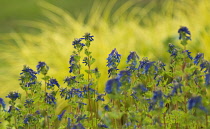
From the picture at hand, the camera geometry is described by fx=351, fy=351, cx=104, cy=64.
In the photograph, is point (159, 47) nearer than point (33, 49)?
Yes

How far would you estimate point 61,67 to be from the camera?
4.87m

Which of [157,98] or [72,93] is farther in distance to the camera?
[72,93]

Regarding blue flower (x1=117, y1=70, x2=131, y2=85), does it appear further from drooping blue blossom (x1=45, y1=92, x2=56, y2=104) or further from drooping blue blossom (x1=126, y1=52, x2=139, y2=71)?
drooping blue blossom (x1=45, y1=92, x2=56, y2=104)

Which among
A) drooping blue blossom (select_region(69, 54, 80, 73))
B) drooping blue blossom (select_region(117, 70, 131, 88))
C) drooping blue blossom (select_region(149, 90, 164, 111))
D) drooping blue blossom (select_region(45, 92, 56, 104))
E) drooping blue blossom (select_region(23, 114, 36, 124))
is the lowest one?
drooping blue blossom (select_region(23, 114, 36, 124))

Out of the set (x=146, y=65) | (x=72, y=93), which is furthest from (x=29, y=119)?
(x=146, y=65)

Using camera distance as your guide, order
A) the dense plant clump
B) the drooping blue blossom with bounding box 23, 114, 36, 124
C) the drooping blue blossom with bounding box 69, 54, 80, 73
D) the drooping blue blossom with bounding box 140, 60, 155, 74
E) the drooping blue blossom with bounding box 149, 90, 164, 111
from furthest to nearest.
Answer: the drooping blue blossom with bounding box 69, 54, 80, 73 < the drooping blue blossom with bounding box 23, 114, 36, 124 < the drooping blue blossom with bounding box 140, 60, 155, 74 < the dense plant clump < the drooping blue blossom with bounding box 149, 90, 164, 111

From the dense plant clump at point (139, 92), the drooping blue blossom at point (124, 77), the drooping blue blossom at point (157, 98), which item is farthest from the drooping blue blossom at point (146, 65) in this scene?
the drooping blue blossom at point (157, 98)

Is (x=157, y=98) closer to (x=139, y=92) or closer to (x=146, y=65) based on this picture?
(x=139, y=92)

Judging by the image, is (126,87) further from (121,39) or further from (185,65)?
(121,39)

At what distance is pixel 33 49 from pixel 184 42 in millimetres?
3756

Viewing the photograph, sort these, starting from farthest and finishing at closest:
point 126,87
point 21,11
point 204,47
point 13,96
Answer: point 21,11 < point 204,47 < point 13,96 < point 126,87

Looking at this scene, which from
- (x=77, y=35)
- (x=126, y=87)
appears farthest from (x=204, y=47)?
(x=126, y=87)

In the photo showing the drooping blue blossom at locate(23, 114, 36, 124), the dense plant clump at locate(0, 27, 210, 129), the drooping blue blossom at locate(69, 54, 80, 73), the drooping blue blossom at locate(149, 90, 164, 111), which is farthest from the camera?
the drooping blue blossom at locate(69, 54, 80, 73)

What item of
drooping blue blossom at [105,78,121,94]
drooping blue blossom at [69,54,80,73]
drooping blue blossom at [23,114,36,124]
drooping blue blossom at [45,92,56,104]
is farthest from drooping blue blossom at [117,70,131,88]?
drooping blue blossom at [23,114,36,124]
